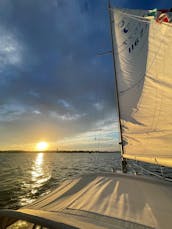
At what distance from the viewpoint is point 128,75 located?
306 inches

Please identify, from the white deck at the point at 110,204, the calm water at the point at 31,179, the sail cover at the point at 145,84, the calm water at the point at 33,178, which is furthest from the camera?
the calm water at the point at 31,179

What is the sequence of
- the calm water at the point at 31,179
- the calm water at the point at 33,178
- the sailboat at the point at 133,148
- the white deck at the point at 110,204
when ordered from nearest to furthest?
the white deck at the point at 110,204
the sailboat at the point at 133,148
the calm water at the point at 33,178
the calm water at the point at 31,179

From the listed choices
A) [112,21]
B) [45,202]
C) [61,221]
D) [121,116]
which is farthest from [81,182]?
[112,21]

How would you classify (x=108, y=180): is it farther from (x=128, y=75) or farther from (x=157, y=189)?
(x=128, y=75)

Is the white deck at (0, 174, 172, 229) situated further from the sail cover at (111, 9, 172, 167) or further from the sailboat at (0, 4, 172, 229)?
the sail cover at (111, 9, 172, 167)

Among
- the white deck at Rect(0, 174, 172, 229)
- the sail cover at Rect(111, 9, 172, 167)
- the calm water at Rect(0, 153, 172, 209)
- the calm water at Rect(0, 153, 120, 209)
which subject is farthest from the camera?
the calm water at Rect(0, 153, 120, 209)

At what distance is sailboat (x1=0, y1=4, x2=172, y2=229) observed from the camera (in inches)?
96.2

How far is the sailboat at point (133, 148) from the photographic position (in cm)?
244

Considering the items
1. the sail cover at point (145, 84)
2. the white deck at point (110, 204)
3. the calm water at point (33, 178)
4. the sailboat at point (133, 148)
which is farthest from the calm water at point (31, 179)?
the sail cover at point (145, 84)

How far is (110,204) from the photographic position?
288 centimetres

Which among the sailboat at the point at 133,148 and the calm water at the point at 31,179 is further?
the calm water at the point at 31,179

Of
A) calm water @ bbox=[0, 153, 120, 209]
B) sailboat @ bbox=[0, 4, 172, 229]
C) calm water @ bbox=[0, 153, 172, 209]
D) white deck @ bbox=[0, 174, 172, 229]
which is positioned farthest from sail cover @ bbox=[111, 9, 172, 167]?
calm water @ bbox=[0, 153, 120, 209]

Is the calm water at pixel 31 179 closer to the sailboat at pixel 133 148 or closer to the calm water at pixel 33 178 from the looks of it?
the calm water at pixel 33 178

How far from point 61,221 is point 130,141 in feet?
15.2
